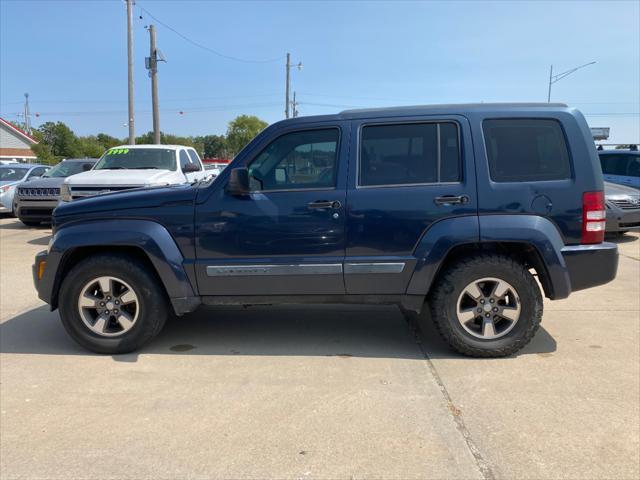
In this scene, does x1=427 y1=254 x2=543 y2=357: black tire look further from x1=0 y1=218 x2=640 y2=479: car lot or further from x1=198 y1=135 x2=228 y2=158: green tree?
x1=198 y1=135 x2=228 y2=158: green tree

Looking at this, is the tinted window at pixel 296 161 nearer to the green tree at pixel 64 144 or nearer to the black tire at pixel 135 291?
the black tire at pixel 135 291

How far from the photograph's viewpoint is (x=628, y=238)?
10688mm

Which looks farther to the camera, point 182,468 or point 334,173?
point 334,173

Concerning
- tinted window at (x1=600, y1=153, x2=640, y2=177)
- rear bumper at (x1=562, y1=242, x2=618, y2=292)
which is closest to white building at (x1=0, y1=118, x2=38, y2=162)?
tinted window at (x1=600, y1=153, x2=640, y2=177)

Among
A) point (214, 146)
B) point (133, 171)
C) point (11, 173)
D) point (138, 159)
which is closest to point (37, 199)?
point (138, 159)

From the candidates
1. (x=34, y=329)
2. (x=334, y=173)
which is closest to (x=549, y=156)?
(x=334, y=173)

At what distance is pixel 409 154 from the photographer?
13.5ft

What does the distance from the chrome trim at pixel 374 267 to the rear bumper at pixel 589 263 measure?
4.18 feet

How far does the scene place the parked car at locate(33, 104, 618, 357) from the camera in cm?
398

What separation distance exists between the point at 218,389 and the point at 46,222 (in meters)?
10.6

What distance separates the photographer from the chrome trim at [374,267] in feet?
13.3

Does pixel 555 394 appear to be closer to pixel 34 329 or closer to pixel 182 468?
pixel 182 468

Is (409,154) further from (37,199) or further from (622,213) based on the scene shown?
(37,199)

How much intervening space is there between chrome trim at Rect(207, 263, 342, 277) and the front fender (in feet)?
0.99
